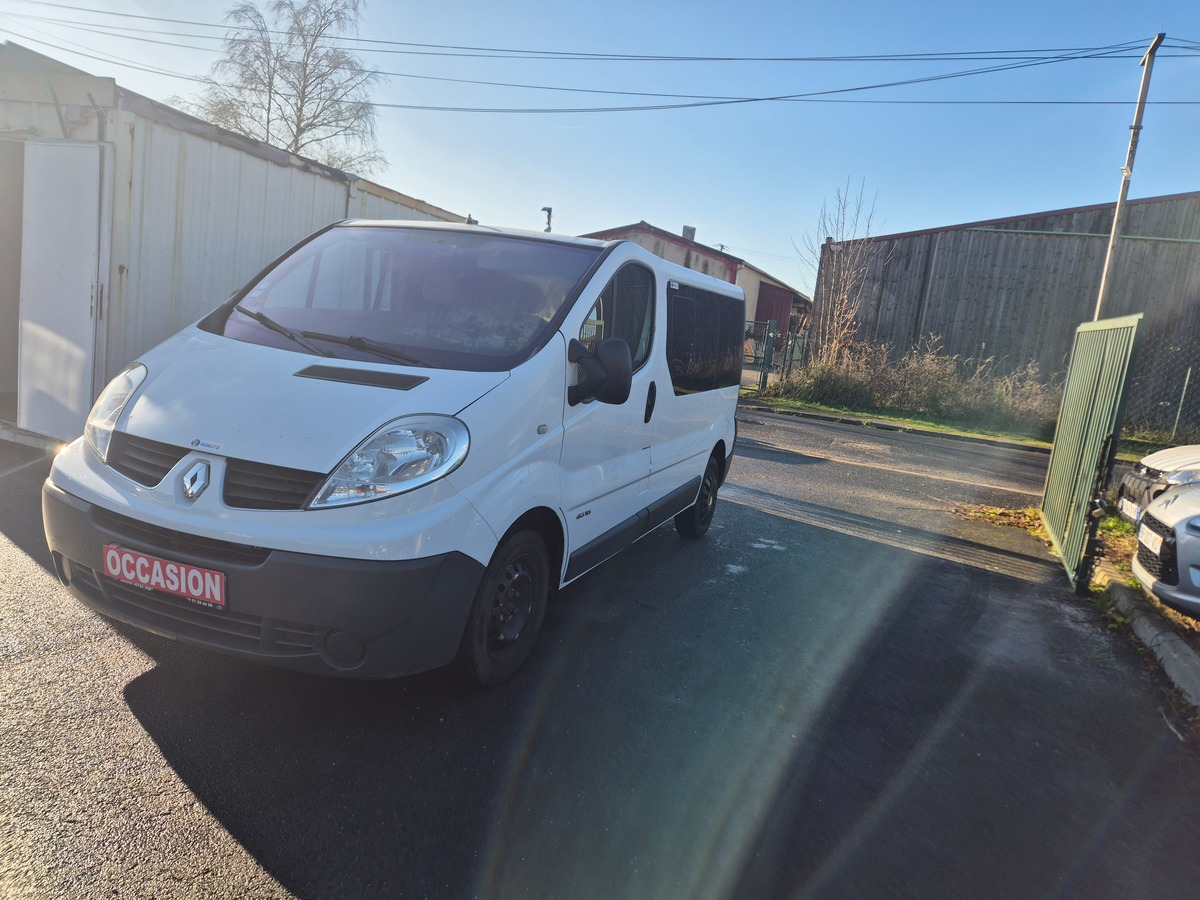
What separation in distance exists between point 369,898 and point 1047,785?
2.52 metres

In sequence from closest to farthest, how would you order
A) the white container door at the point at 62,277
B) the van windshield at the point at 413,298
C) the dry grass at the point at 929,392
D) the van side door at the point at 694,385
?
the van windshield at the point at 413,298, the van side door at the point at 694,385, the white container door at the point at 62,277, the dry grass at the point at 929,392

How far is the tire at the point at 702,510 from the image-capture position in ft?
19.9

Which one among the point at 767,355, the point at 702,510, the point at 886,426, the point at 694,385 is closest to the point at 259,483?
the point at 694,385

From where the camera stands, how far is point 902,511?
325 inches

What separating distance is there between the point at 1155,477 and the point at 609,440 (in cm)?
433

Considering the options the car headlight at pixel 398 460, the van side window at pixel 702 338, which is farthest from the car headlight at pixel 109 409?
the van side window at pixel 702 338

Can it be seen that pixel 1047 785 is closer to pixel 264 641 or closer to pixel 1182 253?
pixel 264 641

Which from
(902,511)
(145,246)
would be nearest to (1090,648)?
(902,511)

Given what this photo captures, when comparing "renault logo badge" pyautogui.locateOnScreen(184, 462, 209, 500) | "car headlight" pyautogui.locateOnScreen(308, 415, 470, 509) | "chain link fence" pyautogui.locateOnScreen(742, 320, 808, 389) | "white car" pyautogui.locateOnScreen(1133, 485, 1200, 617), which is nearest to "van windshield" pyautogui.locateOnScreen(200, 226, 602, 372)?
"car headlight" pyautogui.locateOnScreen(308, 415, 470, 509)

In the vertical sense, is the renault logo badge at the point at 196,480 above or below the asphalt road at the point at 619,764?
above

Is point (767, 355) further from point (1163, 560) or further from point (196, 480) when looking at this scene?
point (196, 480)

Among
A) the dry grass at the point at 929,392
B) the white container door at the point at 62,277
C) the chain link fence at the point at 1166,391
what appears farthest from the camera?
the chain link fence at the point at 1166,391

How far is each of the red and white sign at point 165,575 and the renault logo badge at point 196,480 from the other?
238 mm

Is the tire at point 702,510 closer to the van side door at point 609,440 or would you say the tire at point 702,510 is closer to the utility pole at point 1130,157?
the van side door at point 609,440
